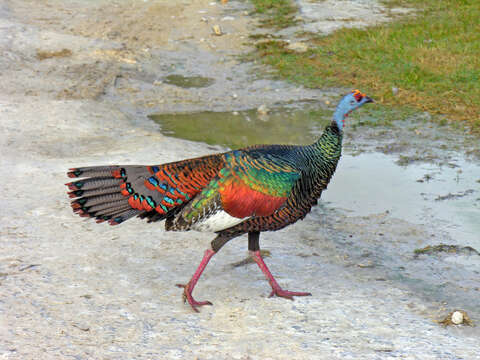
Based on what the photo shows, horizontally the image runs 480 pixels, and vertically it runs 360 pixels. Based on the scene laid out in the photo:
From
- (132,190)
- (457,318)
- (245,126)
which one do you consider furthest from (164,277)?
(245,126)

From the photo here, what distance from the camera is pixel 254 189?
438 cm

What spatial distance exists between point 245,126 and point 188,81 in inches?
93.3

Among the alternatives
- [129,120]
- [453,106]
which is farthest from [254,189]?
[453,106]

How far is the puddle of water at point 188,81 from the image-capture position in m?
11.0

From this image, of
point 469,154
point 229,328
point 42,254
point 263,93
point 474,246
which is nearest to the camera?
point 229,328

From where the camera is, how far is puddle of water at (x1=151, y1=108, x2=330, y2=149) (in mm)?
8688

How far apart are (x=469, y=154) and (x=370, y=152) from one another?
3.83 ft

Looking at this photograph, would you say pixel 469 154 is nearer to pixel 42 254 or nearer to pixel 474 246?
pixel 474 246

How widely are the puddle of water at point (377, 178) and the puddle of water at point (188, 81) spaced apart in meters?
1.52

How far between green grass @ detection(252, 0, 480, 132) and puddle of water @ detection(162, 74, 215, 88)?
49.9 inches

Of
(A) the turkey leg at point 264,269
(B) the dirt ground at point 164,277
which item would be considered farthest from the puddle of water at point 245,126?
(A) the turkey leg at point 264,269

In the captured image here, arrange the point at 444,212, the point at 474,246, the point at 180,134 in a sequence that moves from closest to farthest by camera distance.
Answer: the point at 474,246, the point at 444,212, the point at 180,134

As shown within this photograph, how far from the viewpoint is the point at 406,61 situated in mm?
11227

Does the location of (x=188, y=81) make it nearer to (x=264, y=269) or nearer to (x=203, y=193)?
(x=264, y=269)
